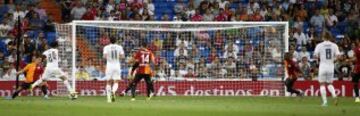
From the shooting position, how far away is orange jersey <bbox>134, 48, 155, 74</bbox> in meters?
26.8

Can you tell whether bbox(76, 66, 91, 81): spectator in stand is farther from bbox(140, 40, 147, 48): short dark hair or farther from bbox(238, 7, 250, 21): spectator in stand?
bbox(238, 7, 250, 21): spectator in stand

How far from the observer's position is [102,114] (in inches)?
711

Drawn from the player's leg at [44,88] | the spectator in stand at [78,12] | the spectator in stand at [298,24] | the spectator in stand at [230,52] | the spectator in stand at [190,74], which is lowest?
the player's leg at [44,88]

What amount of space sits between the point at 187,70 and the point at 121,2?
230 inches

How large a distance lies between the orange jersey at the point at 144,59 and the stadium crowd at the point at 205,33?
3058 mm

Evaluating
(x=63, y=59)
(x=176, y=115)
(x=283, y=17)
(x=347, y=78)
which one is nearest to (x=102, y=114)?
(x=176, y=115)

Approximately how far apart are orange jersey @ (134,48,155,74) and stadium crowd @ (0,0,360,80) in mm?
3058

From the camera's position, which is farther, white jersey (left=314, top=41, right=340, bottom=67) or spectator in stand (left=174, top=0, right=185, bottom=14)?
spectator in stand (left=174, top=0, right=185, bottom=14)

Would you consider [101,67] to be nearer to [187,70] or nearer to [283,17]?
[187,70]

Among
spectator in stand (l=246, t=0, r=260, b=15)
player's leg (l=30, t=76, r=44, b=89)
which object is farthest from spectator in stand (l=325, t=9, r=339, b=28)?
player's leg (l=30, t=76, r=44, b=89)


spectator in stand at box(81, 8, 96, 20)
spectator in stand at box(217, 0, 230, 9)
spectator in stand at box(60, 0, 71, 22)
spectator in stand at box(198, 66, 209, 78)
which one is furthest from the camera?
spectator in stand at box(217, 0, 230, 9)

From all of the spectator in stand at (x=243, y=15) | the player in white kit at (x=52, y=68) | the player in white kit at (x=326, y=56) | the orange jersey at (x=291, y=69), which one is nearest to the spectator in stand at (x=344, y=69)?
the orange jersey at (x=291, y=69)

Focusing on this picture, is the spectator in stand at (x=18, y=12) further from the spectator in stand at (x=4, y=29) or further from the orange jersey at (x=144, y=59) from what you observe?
the orange jersey at (x=144, y=59)

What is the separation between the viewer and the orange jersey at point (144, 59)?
26.8 m
